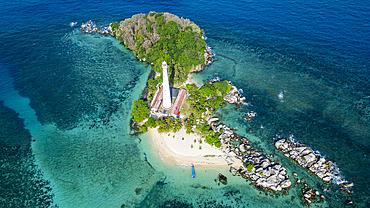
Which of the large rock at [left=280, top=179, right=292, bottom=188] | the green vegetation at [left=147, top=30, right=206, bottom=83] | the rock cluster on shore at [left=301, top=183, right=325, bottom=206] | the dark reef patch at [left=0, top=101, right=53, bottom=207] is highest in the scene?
the green vegetation at [left=147, top=30, right=206, bottom=83]

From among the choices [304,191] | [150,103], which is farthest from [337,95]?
[150,103]

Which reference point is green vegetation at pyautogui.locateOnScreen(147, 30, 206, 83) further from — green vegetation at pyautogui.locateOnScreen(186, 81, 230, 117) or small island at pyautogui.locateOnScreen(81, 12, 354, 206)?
green vegetation at pyautogui.locateOnScreen(186, 81, 230, 117)

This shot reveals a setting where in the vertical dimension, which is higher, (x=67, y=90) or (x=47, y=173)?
(x=67, y=90)

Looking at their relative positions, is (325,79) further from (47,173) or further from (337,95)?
(47,173)

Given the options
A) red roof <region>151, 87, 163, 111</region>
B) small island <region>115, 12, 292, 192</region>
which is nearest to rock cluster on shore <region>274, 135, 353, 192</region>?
small island <region>115, 12, 292, 192</region>

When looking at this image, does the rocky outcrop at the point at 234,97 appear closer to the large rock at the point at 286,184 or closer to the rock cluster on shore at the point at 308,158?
the rock cluster on shore at the point at 308,158

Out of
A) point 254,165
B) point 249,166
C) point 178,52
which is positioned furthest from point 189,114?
point 178,52
